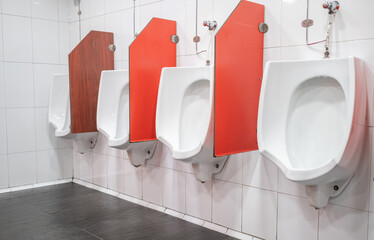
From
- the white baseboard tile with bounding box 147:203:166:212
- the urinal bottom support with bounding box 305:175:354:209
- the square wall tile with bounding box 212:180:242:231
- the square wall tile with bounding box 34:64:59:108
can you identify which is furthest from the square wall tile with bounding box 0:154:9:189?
the urinal bottom support with bounding box 305:175:354:209

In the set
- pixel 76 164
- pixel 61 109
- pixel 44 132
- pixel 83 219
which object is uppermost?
pixel 61 109

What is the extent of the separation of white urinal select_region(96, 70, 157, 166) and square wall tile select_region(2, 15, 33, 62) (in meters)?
1.13

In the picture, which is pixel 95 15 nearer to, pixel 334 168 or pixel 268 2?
pixel 268 2

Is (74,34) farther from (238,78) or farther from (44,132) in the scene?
(238,78)

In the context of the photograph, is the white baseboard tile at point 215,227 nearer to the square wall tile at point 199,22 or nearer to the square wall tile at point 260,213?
the square wall tile at point 260,213

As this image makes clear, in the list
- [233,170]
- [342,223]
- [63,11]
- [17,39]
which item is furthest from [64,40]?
[342,223]

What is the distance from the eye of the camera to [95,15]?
11.4 ft

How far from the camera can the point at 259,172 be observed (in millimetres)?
2215

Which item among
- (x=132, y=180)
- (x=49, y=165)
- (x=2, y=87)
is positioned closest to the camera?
(x=132, y=180)

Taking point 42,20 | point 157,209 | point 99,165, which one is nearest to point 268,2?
point 157,209

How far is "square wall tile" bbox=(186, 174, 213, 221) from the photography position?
2529 mm

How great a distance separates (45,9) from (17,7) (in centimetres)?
28

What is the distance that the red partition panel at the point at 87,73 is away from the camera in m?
3.07

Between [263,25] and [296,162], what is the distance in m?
0.83
